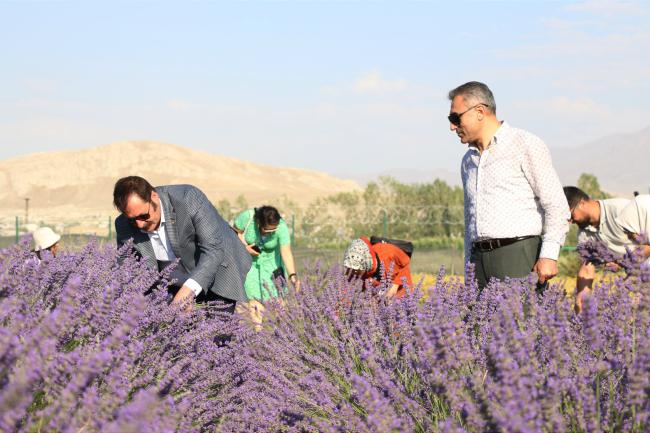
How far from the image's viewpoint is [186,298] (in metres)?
3.67

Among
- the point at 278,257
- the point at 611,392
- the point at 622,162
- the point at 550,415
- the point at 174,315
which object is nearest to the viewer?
the point at 550,415

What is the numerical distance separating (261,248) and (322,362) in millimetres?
3633

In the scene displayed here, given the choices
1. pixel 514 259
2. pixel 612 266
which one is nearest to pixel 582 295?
pixel 612 266

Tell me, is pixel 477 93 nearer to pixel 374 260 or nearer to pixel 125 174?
pixel 374 260

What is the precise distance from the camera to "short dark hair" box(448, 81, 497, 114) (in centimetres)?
416

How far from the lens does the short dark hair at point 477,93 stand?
4.16 m

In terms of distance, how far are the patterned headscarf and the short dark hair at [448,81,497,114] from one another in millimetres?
1816

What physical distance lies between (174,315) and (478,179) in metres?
1.71

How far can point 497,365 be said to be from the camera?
1.70m

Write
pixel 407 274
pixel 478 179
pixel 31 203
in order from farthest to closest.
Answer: pixel 31 203, pixel 407 274, pixel 478 179

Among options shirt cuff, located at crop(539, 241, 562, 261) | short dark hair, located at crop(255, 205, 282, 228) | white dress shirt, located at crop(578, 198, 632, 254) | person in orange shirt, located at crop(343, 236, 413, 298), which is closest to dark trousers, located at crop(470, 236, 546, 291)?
shirt cuff, located at crop(539, 241, 562, 261)

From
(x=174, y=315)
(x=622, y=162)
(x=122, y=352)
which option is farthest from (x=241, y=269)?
(x=622, y=162)

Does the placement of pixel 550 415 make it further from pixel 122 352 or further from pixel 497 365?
pixel 122 352

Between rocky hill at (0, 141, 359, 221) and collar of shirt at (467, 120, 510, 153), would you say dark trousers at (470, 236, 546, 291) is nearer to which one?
collar of shirt at (467, 120, 510, 153)
